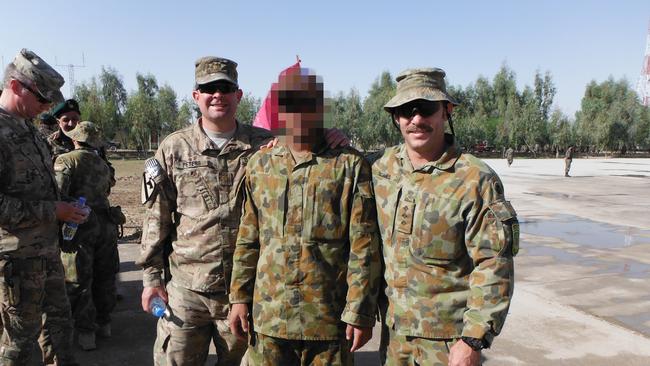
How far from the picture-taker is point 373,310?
2.04 meters

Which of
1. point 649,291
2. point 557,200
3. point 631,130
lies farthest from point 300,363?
point 631,130

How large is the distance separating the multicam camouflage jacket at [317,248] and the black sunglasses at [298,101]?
0.20 m

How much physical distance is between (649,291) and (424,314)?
495 centimetres

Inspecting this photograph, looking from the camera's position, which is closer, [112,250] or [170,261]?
[170,261]

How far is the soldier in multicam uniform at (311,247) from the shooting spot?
2047 millimetres

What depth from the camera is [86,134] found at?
395 centimetres

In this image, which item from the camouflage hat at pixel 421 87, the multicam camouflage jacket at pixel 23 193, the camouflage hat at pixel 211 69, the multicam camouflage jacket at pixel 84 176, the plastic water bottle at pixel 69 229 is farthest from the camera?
the multicam camouflage jacket at pixel 84 176

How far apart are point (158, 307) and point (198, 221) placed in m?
0.50

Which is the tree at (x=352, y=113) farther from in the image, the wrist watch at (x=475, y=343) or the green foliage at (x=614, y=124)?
the wrist watch at (x=475, y=343)

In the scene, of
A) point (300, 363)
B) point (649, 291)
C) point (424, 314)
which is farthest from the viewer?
point (649, 291)

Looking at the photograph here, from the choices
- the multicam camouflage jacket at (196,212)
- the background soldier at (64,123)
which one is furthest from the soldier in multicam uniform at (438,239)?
the background soldier at (64,123)

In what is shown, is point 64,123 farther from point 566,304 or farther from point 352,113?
point 352,113

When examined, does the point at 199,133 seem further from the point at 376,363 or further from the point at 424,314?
the point at 376,363

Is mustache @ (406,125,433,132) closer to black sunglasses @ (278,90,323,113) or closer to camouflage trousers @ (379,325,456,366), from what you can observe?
black sunglasses @ (278,90,323,113)
